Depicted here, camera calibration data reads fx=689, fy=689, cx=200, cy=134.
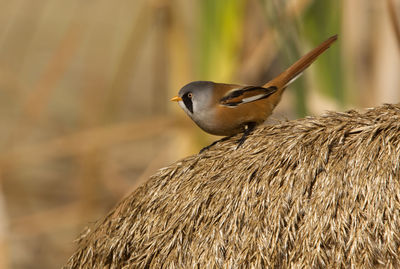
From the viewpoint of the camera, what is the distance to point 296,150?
2322 millimetres

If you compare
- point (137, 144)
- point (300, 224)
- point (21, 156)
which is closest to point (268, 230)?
point (300, 224)

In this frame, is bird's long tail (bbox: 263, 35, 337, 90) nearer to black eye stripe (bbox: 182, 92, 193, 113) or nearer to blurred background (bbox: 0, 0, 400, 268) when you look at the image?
blurred background (bbox: 0, 0, 400, 268)

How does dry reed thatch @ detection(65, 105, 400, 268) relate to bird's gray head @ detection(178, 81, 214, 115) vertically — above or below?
below

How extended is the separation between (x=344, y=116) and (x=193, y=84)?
956 mm

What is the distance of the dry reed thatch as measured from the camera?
2.05 meters

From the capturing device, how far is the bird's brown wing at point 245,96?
10.2ft

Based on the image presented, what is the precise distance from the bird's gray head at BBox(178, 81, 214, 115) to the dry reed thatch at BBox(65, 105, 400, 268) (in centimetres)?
49

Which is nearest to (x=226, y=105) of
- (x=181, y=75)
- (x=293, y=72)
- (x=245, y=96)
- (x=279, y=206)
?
(x=245, y=96)

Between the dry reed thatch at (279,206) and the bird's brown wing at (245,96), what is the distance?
0.51m

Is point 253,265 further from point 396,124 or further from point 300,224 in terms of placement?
point 396,124

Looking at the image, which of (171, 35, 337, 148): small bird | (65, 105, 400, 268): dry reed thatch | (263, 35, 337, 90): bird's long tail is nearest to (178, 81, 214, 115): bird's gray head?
(171, 35, 337, 148): small bird

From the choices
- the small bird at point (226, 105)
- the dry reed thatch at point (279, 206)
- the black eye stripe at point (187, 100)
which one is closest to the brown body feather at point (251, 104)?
the small bird at point (226, 105)

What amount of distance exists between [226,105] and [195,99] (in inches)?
5.6

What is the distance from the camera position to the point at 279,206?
220 cm
